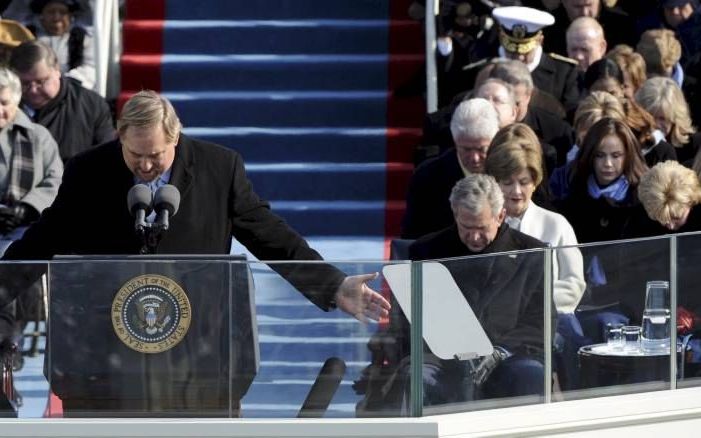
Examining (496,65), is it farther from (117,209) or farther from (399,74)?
(117,209)

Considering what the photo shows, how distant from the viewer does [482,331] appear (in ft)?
21.3

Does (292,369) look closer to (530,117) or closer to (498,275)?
(498,275)

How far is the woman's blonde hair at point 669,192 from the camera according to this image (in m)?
8.41

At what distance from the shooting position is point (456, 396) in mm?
6516

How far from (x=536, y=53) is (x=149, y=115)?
4.80 meters

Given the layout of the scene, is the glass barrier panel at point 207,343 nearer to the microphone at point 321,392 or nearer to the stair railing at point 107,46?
the microphone at point 321,392

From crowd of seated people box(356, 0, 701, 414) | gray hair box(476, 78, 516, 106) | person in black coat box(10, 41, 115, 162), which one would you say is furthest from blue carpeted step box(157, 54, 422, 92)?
gray hair box(476, 78, 516, 106)

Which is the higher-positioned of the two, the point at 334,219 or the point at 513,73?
the point at 513,73

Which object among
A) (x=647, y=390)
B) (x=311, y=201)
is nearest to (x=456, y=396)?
(x=647, y=390)

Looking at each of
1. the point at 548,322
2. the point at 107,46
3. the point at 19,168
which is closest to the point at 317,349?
the point at 548,322

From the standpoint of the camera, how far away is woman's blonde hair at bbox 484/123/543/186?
8297 millimetres

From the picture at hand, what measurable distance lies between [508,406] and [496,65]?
→ 3770 mm

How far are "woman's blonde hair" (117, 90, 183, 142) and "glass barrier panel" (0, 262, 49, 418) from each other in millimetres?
574

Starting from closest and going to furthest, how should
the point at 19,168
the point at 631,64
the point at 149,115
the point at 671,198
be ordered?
the point at 149,115, the point at 671,198, the point at 19,168, the point at 631,64
